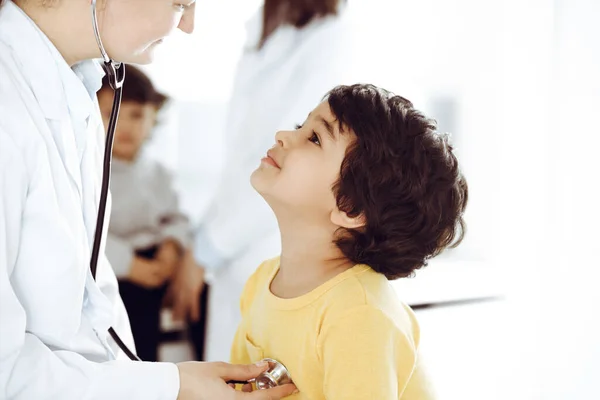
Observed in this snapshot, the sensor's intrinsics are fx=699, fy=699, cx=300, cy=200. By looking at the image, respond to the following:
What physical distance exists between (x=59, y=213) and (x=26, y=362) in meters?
0.20

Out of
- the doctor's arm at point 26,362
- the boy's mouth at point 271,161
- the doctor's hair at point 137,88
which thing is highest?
the doctor's hair at point 137,88

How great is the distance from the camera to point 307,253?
127cm

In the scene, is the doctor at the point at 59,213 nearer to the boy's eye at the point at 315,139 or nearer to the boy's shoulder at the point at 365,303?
the boy's shoulder at the point at 365,303

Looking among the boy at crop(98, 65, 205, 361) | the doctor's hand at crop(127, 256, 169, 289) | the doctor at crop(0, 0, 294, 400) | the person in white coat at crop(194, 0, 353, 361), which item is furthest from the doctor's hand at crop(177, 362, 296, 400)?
the doctor's hand at crop(127, 256, 169, 289)

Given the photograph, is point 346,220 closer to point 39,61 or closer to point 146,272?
point 39,61

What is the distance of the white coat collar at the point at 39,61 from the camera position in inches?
39.2

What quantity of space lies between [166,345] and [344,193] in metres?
1.77

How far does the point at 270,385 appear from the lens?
3.70 ft

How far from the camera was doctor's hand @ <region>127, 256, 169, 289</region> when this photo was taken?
262cm

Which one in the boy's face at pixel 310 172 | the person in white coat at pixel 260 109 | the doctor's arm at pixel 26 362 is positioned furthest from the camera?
the person in white coat at pixel 260 109

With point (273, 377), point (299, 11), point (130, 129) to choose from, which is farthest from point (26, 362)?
point (130, 129)

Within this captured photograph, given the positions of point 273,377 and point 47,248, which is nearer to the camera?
point 47,248

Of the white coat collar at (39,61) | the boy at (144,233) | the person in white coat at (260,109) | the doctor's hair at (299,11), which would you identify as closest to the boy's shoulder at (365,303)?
the white coat collar at (39,61)

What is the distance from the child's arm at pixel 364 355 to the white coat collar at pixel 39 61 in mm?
527
